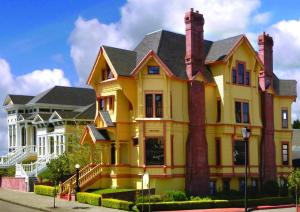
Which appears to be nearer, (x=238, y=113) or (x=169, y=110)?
(x=169, y=110)

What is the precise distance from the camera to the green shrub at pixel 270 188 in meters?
49.3

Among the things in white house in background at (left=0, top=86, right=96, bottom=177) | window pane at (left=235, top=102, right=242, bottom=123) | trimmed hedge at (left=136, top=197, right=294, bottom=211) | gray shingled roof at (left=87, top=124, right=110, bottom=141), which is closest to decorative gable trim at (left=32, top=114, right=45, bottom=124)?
white house in background at (left=0, top=86, right=96, bottom=177)

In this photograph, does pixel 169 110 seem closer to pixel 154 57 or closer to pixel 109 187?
pixel 154 57

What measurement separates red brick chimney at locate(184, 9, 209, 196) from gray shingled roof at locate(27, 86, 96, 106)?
1243 inches

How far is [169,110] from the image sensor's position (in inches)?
1727

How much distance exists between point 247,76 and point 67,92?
109 feet

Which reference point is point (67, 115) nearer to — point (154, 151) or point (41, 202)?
point (154, 151)

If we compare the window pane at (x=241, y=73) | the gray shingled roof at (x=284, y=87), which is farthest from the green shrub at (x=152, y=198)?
the gray shingled roof at (x=284, y=87)

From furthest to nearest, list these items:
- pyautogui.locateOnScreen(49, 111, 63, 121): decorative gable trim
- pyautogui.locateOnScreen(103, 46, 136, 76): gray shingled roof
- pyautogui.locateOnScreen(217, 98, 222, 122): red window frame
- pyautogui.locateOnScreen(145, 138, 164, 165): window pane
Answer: pyautogui.locateOnScreen(49, 111, 63, 121): decorative gable trim < pyautogui.locateOnScreen(217, 98, 222, 122): red window frame < pyautogui.locateOnScreen(103, 46, 136, 76): gray shingled roof < pyautogui.locateOnScreen(145, 138, 164, 165): window pane

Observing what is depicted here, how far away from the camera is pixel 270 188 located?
163 ft

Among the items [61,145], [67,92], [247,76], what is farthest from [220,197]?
[67,92]

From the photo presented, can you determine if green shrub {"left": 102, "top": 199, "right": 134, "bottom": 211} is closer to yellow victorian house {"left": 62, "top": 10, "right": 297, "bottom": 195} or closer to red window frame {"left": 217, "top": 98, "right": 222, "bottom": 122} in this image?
yellow victorian house {"left": 62, "top": 10, "right": 297, "bottom": 195}

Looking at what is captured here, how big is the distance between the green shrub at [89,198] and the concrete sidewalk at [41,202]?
1.79ft

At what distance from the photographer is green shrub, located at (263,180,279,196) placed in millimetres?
49344
